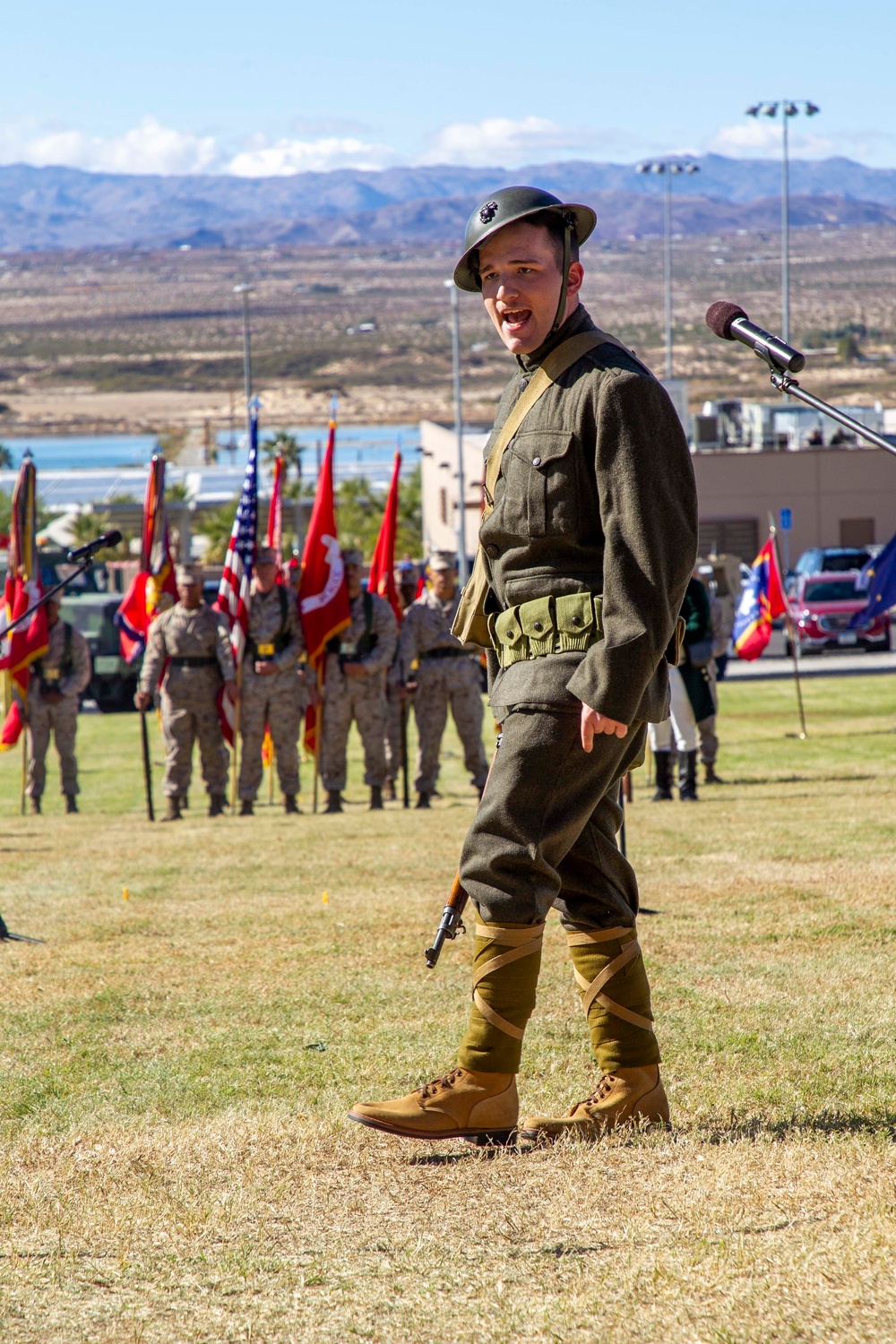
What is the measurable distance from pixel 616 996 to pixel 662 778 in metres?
9.06

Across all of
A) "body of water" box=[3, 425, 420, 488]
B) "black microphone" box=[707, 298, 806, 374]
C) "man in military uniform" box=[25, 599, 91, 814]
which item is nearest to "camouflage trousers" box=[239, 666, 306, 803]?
"man in military uniform" box=[25, 599, 91, 814]

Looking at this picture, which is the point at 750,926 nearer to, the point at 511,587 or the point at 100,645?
the point at 511,587

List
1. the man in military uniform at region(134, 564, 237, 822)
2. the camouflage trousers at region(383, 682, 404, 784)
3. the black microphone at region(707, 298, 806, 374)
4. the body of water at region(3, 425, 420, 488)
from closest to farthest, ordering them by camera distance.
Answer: the black microphone at region(707, 298, 806, 374)
the man in military uniform at region(134, 564, 237, 822)
the camouflage trousers at region(383, 682, 404, 784)
the body of water at region(3, 425, 420, 488)

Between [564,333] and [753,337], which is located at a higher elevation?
[753,337]

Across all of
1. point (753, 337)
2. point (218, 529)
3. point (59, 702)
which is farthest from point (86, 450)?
point (753, 337)

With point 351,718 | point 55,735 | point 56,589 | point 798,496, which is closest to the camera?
point 56,589

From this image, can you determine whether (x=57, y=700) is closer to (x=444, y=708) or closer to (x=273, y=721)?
(x=273, y=721)

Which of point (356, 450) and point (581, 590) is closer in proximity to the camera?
point (581, 590)

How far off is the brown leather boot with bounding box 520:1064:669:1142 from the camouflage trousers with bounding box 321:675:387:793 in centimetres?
→ 1026

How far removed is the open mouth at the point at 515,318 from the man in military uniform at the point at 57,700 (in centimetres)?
1211

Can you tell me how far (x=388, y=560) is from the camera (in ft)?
53.1

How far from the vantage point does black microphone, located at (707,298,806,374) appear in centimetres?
448

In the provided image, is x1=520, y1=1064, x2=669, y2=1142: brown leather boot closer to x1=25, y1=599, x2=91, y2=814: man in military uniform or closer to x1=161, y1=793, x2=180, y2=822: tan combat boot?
x1=161, y1=793, x2=180, y2=822: tan combat boot

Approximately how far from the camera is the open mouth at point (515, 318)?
3836 mm
